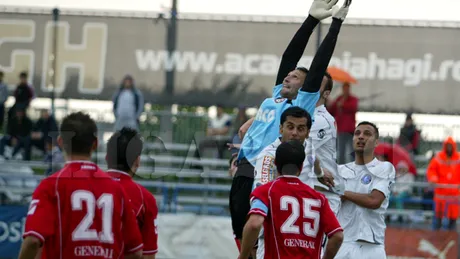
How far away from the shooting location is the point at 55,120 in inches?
665

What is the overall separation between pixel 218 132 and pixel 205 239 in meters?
1.82

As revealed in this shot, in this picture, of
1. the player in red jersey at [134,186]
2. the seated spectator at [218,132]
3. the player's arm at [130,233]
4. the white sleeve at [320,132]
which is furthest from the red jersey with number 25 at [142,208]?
the seated spectator at [218,132]

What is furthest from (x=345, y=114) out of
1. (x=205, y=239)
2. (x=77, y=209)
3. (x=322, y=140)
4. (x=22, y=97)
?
(x=77, y=209)

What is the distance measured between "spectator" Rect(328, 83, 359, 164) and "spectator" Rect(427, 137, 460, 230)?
62.3 inches

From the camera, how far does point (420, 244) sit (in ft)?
51.2

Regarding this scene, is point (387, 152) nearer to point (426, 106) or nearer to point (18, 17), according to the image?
point (426, 106)

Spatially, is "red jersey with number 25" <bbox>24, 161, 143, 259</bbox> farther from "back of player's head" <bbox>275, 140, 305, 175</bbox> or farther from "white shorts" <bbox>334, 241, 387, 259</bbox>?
"white shorts" <bbox>334, 241, 387, 259</bbox>

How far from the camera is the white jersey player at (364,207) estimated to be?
31.6ft

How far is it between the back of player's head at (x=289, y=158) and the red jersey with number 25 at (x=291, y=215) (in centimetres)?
5

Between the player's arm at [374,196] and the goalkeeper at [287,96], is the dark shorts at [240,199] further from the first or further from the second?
the player's arm at [374,196]

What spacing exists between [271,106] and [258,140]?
1.02 ft

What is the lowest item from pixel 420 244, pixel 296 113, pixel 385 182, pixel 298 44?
pixel 420 244

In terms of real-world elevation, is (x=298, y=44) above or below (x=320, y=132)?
above

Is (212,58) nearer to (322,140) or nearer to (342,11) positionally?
(322,140)
